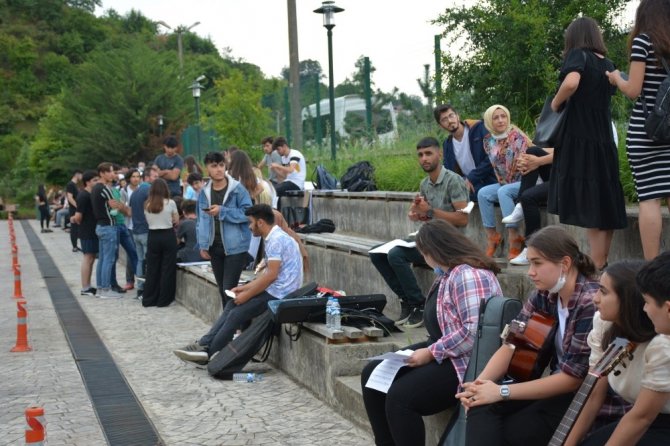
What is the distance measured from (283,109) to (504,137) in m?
17.8

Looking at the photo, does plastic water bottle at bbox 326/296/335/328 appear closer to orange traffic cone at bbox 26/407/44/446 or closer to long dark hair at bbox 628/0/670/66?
long dark hair at bbox 628/0/670/66

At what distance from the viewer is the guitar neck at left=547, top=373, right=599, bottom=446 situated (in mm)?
4363

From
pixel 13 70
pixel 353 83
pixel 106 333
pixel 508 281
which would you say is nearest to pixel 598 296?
pixel 508 281

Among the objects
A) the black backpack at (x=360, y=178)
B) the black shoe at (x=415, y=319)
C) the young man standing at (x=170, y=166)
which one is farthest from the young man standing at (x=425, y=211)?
the young man standing at (x=170, y=166)

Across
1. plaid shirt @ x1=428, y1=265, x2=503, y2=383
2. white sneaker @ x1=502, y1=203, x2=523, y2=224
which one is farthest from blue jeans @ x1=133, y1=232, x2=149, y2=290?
plaid shirt @ x1=428, y1=265, x2=503, y2=383

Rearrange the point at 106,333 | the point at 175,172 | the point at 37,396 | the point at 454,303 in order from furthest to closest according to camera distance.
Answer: the point at 175,172
the point at 106,333
the point at 37,396
the point at 454,303

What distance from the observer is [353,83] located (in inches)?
736

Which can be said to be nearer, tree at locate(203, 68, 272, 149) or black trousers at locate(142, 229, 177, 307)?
black trousers at locate(142, 229, 177, 307)

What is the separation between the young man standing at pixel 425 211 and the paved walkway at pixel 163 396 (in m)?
1.15

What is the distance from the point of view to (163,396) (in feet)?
28.4

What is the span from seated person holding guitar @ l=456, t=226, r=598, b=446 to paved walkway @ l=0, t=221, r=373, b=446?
2.09 metres

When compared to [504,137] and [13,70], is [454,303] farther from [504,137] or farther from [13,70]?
[13,70]

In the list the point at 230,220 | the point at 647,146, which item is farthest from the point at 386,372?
the point at 230,220

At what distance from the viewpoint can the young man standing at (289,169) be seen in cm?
1591
